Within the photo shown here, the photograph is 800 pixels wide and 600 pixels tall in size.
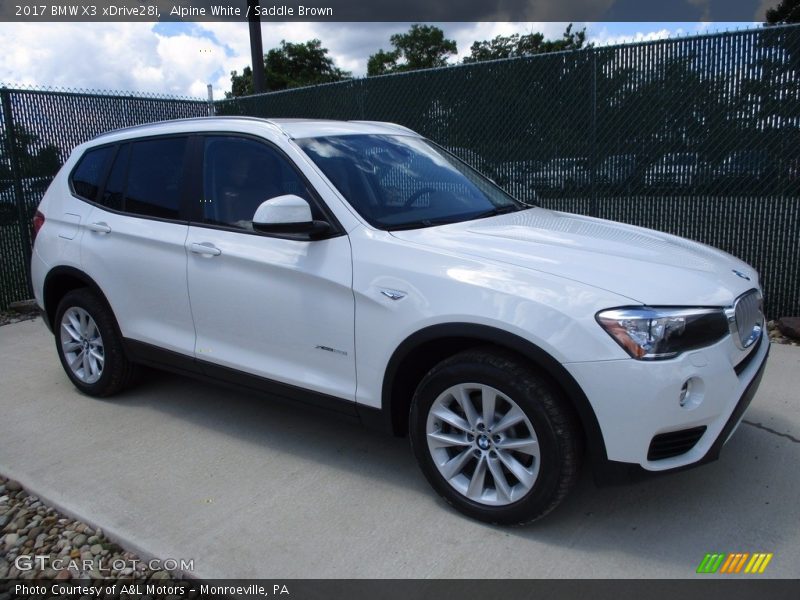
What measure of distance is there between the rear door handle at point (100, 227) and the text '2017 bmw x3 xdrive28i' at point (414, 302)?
0.05 ft

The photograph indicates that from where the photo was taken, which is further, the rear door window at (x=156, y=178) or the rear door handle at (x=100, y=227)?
the rear door handle at (x=100, y=227)

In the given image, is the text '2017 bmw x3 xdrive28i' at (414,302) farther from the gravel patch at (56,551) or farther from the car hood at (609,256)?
the gravel patch at (56,551)

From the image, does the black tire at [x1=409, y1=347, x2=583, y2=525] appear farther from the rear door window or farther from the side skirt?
the rear door window

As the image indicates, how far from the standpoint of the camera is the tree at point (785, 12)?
2862cm

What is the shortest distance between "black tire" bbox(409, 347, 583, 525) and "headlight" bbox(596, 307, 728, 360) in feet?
1.19

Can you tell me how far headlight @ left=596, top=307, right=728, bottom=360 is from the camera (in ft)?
8.68

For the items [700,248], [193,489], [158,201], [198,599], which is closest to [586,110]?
[700,248]

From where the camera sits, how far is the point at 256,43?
9914 millimetres

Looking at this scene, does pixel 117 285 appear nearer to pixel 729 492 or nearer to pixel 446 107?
pixel 729 492

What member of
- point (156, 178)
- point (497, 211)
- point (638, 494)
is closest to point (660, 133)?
point (497, 211)

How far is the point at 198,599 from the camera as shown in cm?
274

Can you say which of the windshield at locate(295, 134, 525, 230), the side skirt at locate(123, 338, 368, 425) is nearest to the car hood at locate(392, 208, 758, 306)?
the windshield at locate(295, 134, 525, 230)

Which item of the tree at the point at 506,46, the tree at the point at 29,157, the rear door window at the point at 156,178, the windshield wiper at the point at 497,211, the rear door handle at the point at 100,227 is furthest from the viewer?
the tree at the point at 506,46

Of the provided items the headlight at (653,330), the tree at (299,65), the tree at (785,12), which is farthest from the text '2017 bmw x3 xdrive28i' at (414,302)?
the tree at (299,65)
